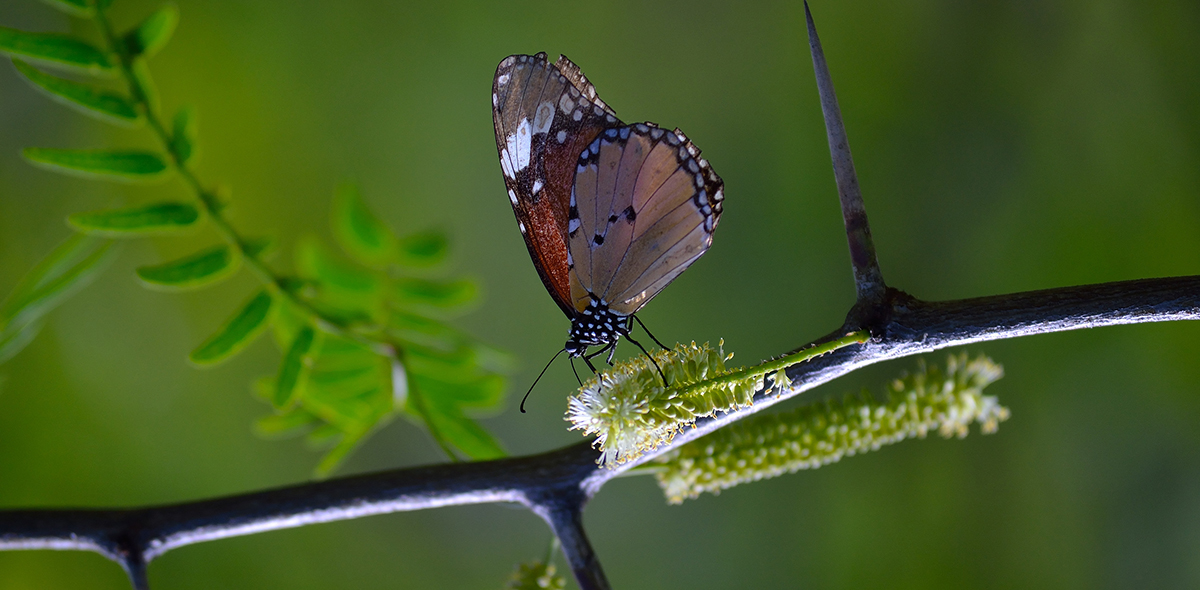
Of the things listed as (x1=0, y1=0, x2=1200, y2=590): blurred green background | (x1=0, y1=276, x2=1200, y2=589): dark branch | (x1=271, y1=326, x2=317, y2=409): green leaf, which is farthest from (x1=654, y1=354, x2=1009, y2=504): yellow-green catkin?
(x1=0, y1=0, x2=1200, y2=590): blurred green background

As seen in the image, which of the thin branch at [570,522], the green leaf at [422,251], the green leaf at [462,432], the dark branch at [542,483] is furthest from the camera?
the green leaf at [422,251]

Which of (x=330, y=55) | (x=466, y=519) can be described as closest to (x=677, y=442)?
(x=466, y=519)

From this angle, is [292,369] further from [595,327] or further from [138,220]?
[595,327]

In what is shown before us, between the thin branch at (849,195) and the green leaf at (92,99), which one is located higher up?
the green leaf at (92,99)

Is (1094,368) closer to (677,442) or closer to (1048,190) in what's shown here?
(1048,190)

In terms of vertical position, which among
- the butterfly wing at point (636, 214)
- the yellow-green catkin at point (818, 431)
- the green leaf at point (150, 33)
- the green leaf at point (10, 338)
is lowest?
the yellow-green catkin at point (818, 431)

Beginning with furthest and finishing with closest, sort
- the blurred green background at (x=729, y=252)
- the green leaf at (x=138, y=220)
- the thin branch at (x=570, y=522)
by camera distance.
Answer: the blurred green background at (x=729, y=252) → the green leaf at (x=138, y=220) → the thin branch at (x=570, y=522)

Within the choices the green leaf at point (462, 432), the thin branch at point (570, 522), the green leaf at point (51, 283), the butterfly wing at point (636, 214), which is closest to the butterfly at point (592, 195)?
the butterfly wing at point (636, 214)

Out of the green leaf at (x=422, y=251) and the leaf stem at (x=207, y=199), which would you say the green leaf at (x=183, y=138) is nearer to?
the leaf stem at (x=207, y=199)
